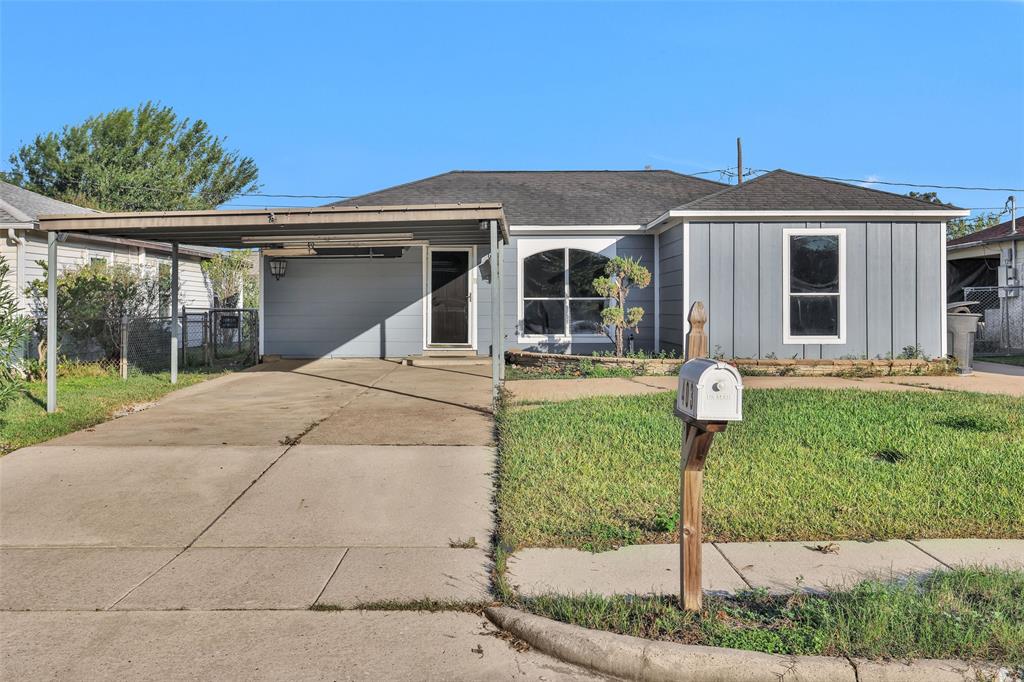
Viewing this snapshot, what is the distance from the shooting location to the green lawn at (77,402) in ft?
24.9

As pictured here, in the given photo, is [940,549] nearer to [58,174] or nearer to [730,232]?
[730,232]

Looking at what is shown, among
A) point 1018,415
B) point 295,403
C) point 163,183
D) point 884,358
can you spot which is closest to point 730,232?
point 884,358

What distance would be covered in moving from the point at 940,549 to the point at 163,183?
3812cm

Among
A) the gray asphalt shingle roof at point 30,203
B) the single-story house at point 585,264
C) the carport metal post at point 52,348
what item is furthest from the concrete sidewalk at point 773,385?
the gray asphalt shingle roof at point 30,203

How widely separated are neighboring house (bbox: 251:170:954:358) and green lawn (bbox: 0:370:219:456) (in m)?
3.44

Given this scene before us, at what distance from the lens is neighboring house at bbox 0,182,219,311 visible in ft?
41.4

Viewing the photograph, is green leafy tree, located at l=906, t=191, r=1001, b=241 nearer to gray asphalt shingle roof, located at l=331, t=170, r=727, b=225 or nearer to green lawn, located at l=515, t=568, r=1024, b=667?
gray asphalt shingle roof, located at l=331, t=170, r=727, b=225

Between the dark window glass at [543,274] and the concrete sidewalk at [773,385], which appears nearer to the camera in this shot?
the concrete sidewalk at [773,385]

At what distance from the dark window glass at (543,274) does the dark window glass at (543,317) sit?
18 centimetres

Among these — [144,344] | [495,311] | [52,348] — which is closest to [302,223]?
[495,311]

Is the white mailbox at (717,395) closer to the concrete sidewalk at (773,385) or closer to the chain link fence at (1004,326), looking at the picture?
the concrete sidewalk at (773,385)

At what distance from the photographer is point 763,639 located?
10.2ft

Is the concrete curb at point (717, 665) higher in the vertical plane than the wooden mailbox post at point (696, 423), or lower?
lower

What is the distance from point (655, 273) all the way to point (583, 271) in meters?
1.39
